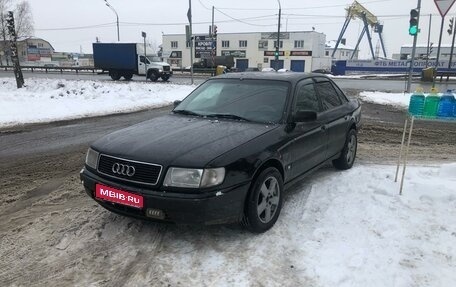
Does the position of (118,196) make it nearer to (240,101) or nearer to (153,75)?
(240,101)

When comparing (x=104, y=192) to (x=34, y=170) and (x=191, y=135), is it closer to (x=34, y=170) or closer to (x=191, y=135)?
(x=191, y=135)

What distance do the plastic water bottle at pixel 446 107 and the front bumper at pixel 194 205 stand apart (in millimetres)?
2670

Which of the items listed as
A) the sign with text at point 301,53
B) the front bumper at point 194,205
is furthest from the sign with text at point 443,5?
the sign with text at point 301,53

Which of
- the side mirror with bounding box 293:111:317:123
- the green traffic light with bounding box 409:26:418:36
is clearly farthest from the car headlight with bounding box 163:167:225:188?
the green traffic light with bounding box 409:26:418:36

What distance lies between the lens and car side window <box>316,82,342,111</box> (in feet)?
18.0

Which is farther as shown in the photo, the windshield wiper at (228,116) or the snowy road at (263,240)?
the windshield wiper at (228,116)

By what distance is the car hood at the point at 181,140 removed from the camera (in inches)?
139

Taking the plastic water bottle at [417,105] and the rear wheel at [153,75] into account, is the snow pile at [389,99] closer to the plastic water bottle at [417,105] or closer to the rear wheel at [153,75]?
the plastic water bottle at [417,105]

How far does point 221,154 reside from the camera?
356 cm

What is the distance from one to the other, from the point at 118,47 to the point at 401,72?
34437 mm

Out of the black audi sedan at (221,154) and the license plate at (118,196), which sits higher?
the black audi sedan at (221,154)

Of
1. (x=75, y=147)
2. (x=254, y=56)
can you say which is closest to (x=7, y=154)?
(x=75, y=147)

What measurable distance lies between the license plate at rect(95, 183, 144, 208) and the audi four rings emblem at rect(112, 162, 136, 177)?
16cm

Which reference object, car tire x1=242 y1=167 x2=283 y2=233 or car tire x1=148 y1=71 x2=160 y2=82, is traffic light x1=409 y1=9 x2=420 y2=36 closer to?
car tire x1=242 y1=167 x2=283 y2=233
